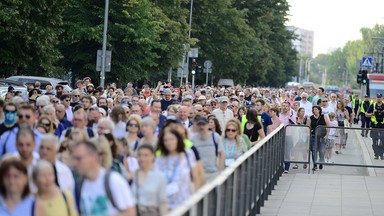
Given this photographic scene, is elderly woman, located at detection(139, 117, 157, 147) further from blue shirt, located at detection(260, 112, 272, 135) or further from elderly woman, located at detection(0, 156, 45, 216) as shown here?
blue shirt, located at detection(260, 112, 272, 135)

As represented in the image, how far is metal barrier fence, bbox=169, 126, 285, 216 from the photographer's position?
958 cm

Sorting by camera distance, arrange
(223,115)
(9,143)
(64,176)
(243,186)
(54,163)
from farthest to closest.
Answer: (223,115)
(243,186)
(9,143)
(54,163)
(64,176)

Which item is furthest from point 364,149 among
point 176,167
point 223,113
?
point 176,167

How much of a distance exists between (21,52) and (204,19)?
34.5 metres

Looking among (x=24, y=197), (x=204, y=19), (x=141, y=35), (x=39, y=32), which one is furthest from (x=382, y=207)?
(x=204, y=19)

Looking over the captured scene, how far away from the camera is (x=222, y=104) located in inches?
949

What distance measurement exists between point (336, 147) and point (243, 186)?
486 inches

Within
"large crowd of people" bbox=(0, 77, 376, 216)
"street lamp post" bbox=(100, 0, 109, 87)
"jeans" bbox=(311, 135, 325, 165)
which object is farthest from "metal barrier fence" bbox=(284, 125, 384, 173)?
"street lamp post" bbox=(100, 0, 109, 87)

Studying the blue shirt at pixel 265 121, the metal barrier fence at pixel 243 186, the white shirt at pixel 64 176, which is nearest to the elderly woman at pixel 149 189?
the metal barrier fence at pixel 243 186

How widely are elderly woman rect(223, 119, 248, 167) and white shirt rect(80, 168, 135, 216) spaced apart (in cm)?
726

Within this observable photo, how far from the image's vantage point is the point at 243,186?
46.0ft

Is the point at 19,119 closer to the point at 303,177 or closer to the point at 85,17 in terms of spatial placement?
the point at 303,177

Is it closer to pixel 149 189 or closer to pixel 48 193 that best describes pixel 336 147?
pixel 149 189

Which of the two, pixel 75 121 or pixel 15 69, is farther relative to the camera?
pixel 15 69
